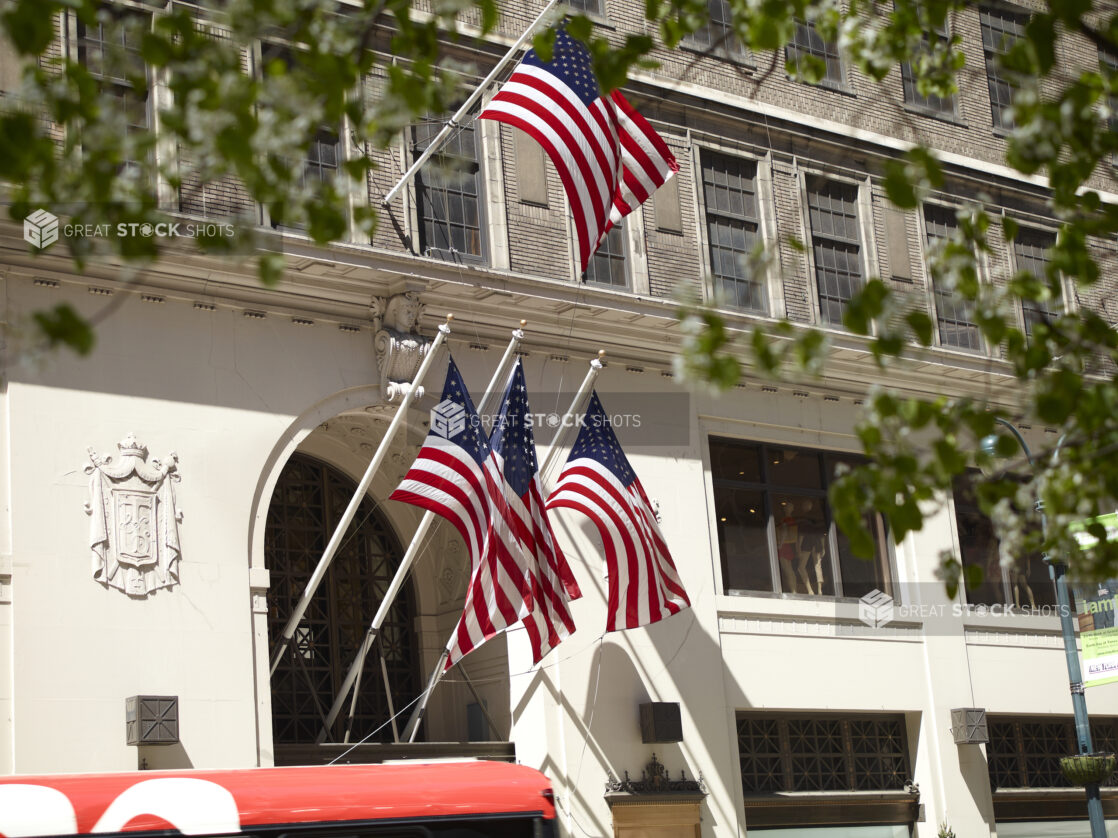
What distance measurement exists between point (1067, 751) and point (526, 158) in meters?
13.5

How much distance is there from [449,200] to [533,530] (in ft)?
17.4

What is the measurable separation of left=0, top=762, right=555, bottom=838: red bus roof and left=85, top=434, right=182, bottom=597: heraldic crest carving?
16.0 ft

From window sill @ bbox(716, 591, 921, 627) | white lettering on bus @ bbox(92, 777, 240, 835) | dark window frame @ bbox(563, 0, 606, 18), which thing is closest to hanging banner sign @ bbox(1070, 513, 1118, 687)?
window sill @ bbox(716, 591, 921, 627)

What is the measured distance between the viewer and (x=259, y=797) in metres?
11.8

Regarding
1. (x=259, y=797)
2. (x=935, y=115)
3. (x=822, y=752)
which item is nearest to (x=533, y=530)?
(x=259, y=797)

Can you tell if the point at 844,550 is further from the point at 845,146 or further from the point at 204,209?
the point at 204,209

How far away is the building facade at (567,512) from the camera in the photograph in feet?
54.0

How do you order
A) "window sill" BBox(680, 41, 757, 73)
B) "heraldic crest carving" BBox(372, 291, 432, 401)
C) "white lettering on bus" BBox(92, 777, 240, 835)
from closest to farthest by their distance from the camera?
"white lettering on bus" BBox(92, 777, 240, 835), "heraldic crest carving" BBox(372, 291, 432, 401), "window sill" BBox(680, 41, 757, 73)

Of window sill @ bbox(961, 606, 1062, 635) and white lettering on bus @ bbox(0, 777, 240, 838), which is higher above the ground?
window sill @ bbox(961, 606, 1062, 635)

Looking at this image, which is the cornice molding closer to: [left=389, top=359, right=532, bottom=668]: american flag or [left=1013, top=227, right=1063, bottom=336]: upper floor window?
[left=389, top=359, right=532, bottom=668]: american flag

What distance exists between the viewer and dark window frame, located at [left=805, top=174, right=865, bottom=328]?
24.5 m

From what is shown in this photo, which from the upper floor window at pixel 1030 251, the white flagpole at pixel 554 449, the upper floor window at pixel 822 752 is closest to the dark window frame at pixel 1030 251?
the upper floor window at pixel 1030 251

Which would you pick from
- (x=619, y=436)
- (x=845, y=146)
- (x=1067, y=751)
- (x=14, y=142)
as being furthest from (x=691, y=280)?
(x=14, y=142)

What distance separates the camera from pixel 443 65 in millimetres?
19391
